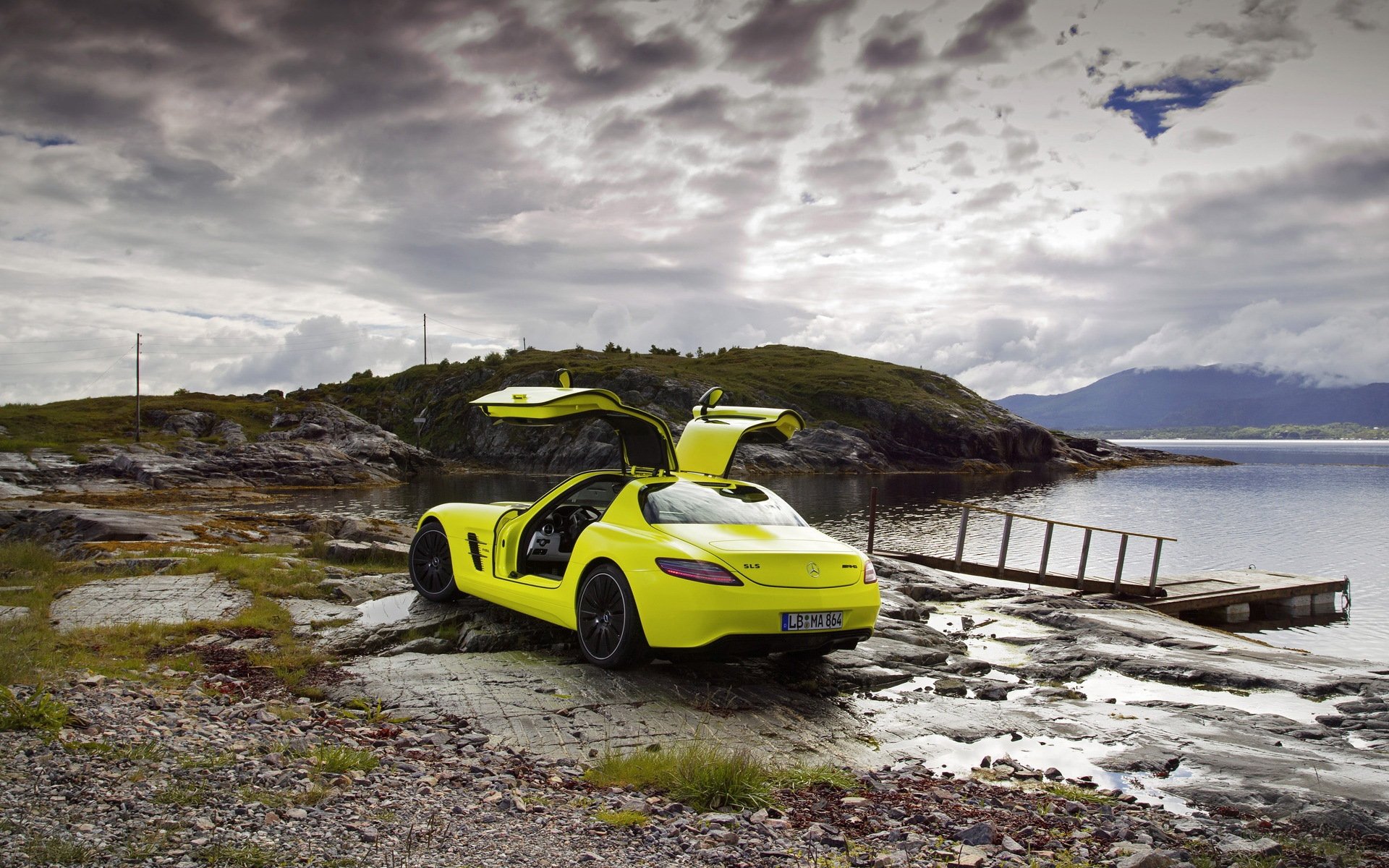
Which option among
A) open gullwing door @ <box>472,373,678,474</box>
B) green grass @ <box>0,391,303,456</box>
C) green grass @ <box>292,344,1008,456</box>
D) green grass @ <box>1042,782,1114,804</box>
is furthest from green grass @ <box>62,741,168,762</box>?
green grass @ <box>292,344,1008,456</box>

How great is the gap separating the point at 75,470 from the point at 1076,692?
2853 inches

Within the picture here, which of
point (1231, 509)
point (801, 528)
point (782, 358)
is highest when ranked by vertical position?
point (782, 358)

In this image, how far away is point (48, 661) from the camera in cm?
706

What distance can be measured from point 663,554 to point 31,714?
4534 mm

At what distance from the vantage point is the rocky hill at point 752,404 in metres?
102

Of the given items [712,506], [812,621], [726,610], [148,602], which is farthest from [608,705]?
[148,602]

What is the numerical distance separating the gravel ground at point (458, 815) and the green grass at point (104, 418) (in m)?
74.3

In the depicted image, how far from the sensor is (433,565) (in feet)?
35.7

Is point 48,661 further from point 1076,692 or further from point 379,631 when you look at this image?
point 1076,692

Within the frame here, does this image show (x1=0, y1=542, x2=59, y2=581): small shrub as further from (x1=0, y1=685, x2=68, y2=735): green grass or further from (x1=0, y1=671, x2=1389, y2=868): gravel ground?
(x1=0, y1=671, x2=1389, y2=868): gravel ground

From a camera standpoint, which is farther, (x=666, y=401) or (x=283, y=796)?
(x=666, y=401)

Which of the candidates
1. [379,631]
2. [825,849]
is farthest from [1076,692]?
[379,631]

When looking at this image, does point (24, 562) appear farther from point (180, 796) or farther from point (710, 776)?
point (710, 776)

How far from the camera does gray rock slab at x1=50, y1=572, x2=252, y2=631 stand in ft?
32.5
